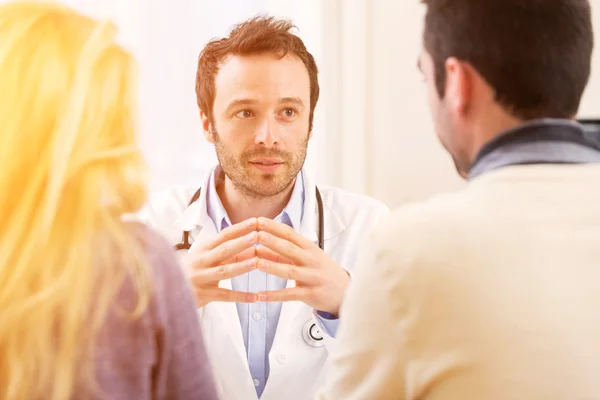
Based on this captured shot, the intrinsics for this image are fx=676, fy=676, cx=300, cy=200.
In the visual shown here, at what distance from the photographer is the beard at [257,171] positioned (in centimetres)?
159

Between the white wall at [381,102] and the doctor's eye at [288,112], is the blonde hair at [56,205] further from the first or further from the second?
the white wall at [381,102]

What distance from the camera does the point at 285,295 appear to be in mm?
1274

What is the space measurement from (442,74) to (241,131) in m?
0.79

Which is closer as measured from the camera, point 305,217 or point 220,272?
point 220,272

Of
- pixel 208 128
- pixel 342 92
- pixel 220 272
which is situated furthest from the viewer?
pixel 342 92

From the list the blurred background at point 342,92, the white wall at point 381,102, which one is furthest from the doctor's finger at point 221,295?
the white wall at point 381,102

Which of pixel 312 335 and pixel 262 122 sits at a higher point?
pixel 262 122

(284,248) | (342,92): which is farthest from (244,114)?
(342,92)

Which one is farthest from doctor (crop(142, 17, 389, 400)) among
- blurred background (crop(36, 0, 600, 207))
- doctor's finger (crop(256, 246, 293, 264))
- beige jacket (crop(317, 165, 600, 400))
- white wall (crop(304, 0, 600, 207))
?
beige jacket (crop(317, 165, 600, 400))

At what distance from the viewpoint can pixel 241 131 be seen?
160 cm

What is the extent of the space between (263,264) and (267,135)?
0.43m

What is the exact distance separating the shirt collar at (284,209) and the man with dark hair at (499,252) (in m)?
0.81

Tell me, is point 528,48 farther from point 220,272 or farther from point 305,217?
point 305,217

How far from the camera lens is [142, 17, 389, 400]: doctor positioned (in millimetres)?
1297
